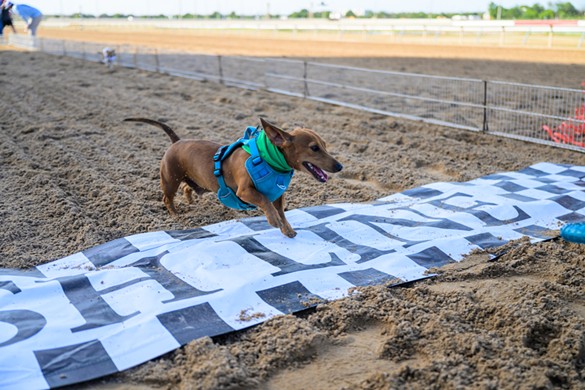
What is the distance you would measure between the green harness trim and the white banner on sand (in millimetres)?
561

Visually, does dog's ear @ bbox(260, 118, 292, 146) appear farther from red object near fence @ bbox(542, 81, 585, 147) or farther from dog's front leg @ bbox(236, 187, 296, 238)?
red object near fence @ bbox(542, 81, 585, 147)

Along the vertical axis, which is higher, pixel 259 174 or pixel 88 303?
pixel 259 174

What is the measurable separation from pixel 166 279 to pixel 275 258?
2.65 feet

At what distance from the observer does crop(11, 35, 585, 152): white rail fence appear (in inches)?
372

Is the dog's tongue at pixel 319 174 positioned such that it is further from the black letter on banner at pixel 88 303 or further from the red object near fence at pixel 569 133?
the red object near fence at pixel 569 133

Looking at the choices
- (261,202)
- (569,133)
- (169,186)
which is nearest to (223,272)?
(261,202)

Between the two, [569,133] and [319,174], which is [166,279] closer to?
[319,174]

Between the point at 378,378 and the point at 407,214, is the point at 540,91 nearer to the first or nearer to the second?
the point at 407,214

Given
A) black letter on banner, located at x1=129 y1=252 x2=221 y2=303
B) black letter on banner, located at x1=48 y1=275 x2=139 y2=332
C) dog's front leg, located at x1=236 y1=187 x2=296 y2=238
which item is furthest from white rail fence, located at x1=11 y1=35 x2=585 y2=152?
black letter on banner, located at x1=48 y1=275 x2=139 y2=332

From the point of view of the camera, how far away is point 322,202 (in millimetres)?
6332

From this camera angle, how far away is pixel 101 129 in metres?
9.73

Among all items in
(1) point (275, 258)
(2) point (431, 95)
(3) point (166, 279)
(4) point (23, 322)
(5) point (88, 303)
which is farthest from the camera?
(2) point (431, 95)

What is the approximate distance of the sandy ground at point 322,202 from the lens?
10.6 feet

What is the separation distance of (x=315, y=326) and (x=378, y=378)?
2.18 feet
